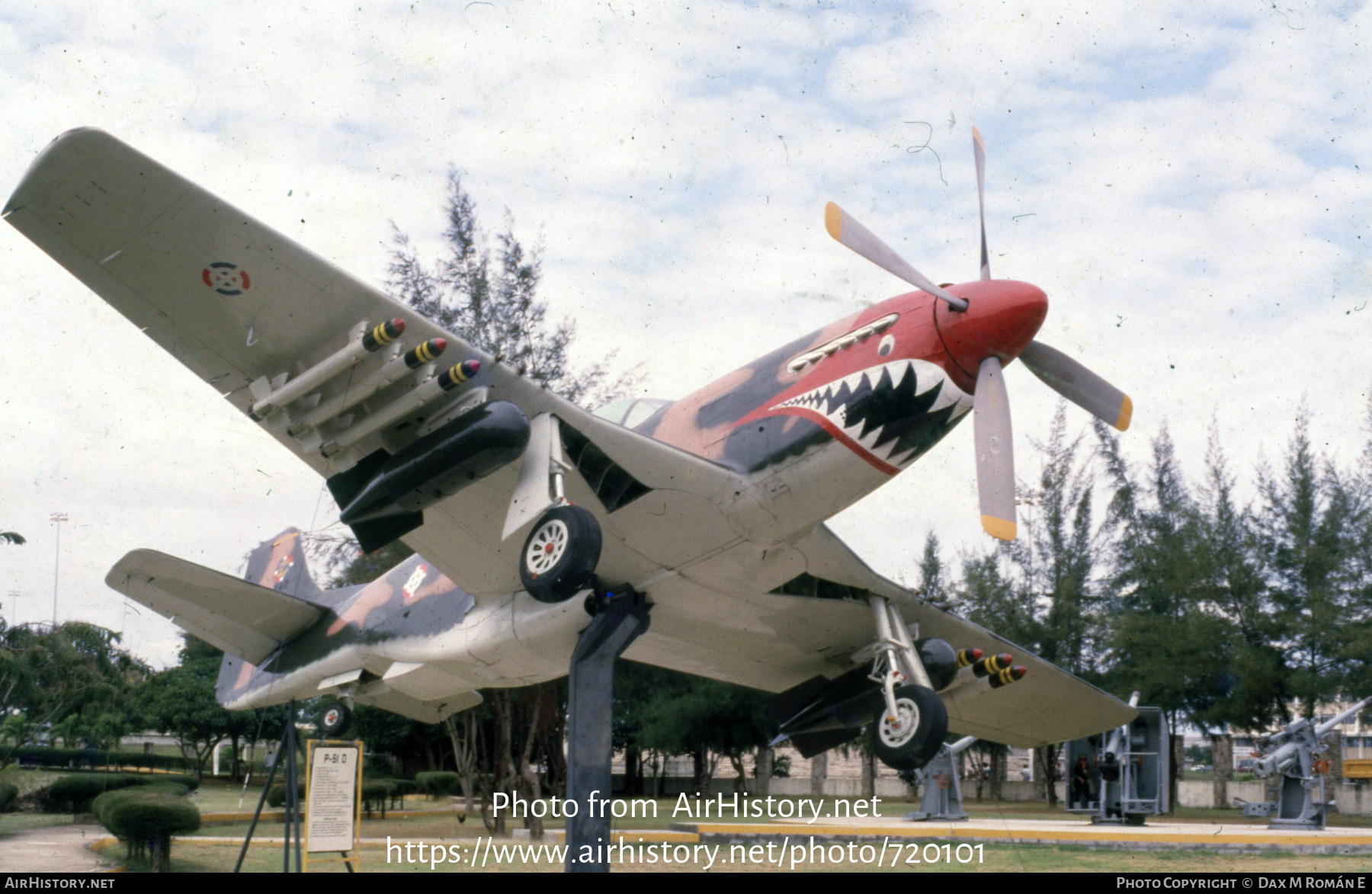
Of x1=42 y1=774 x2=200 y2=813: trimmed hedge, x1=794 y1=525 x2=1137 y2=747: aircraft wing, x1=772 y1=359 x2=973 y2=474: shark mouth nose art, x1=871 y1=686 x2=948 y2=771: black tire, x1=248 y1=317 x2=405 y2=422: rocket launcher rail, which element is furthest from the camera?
x1=42 y1=774 x2=200 y2=813: trimmed hedge

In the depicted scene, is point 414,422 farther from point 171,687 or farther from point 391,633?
point 171,687

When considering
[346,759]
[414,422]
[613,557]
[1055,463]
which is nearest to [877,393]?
[613,557]

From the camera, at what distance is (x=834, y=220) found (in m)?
9.96

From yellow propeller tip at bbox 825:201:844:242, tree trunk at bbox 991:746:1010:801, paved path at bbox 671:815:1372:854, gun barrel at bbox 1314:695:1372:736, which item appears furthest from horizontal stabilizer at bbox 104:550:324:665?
tree trunk at bbox 991:746:1010:801

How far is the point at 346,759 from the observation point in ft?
35.7

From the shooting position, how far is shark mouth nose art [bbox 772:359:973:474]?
32.1 feet

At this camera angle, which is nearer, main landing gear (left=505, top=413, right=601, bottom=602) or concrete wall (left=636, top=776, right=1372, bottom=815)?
main landing gear (left=505, top=413, right=601, bottom=602)

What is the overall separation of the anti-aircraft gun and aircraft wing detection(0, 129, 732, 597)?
1779 centimetres

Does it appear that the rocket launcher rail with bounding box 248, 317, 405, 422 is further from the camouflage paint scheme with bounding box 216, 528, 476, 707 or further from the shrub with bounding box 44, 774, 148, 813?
the shrub with bounding box 44, 774, 148, 813

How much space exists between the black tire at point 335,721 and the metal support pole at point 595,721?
4465 mm

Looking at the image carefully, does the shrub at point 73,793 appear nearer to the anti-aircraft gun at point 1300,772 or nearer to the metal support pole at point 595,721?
the metal support pole at point 595,721

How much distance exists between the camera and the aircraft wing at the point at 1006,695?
13.0m

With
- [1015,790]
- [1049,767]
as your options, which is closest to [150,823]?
[1049,767]

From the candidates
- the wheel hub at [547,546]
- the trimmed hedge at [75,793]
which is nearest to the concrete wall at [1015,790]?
the trimmed hedge at [75,793]
